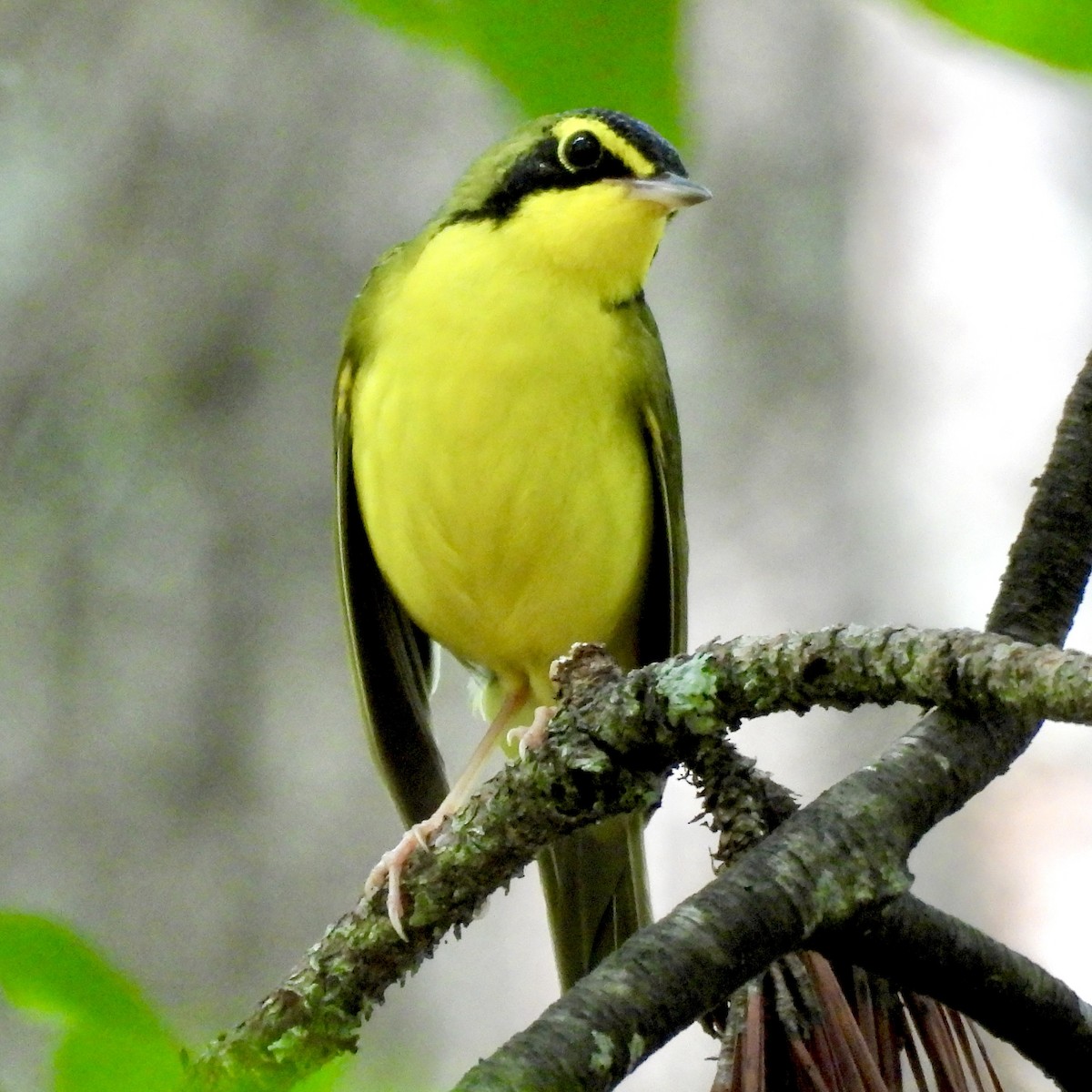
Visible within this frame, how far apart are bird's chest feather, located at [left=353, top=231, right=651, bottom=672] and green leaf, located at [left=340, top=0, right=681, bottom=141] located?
2.23 m

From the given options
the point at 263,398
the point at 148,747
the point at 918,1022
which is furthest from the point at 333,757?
the point at 918,1022

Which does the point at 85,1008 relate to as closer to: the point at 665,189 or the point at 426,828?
the point at 426,828

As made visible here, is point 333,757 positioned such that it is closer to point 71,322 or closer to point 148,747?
point 148,747

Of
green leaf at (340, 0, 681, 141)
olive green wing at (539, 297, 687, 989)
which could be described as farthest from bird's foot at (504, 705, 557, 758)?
green leaf at (340, 0, 681, 141)

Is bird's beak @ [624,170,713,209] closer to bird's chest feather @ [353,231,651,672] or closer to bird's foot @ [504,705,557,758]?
bird's chest feather @ [353,231,651,672]

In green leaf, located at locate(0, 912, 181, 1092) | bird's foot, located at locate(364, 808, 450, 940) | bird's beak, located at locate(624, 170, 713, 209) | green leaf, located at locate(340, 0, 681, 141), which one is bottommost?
green leaf, located at locate(0, 912, 181, 1092)

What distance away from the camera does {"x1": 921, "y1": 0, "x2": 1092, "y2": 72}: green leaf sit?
0.78 m

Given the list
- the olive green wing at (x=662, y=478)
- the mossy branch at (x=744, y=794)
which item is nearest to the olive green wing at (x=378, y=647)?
the olive green wing at (x=662, y=478)

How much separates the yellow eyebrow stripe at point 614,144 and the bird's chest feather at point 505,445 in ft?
0.98

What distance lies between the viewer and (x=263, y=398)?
5.84 meters

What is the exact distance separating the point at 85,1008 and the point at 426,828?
209cm

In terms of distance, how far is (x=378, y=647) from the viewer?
3.71 metres

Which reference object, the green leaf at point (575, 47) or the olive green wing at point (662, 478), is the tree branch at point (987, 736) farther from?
the olive green wing at point (662, 478)

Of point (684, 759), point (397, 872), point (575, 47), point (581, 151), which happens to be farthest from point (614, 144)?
point (575, 47)
